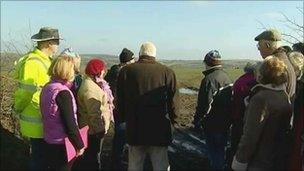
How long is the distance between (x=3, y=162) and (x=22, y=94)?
2.60m

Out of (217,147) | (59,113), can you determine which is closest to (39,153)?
(59,113)

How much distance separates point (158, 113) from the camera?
6.53 m

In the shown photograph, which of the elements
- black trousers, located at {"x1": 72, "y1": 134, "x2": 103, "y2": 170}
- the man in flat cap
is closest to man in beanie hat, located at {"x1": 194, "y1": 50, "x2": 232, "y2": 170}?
the man in flat cap

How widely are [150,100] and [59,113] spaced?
4.84 ft

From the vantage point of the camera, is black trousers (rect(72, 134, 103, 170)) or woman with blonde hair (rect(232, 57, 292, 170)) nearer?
woman with blonde hair (rect(232, 57, 292, 170))

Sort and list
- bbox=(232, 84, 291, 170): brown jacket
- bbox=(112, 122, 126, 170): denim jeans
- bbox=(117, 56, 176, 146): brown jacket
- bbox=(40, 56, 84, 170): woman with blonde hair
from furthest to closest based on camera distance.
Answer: bbox=(112, 122, 126, 170): denim jeans
bbox=(117, 56, 176, 146): brown jacket
bbox=(40, 56, 84, 170): woman with blonde hair
bbox=(232, 84, 291, 170): brown jacket

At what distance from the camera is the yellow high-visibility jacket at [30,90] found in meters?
5.80

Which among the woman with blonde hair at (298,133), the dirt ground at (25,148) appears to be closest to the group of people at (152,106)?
the woman with blonde hair at (298,133)

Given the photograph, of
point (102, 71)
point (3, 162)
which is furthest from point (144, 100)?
point (3, 162)

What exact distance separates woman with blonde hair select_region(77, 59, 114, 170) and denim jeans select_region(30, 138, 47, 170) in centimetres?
95

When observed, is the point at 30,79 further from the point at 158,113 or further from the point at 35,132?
the point at 158,113

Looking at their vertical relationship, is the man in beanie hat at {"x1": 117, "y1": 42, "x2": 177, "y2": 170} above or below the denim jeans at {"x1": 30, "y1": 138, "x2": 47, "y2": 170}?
above

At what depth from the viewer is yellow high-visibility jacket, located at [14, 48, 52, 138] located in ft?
19.0

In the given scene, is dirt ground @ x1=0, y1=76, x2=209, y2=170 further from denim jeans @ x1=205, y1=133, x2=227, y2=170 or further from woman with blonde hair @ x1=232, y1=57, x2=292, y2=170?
woman with blonde hair @ x1=232, y1=57, x2=292, y2=170
